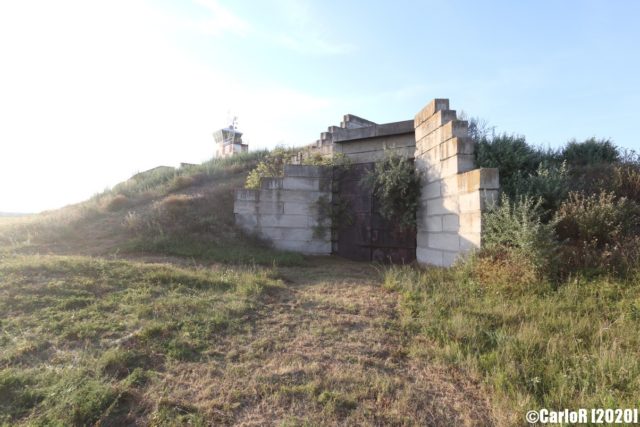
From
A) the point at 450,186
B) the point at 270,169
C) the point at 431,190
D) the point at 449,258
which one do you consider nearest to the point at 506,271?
the point at 449,258

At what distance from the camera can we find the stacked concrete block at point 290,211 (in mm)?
7793

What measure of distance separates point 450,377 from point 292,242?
547 cm

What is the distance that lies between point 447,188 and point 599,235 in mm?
2097

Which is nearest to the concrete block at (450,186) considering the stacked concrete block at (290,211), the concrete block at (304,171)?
the stacked concrete block at (290,211)

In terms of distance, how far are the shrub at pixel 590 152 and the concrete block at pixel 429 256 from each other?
389 centimetres

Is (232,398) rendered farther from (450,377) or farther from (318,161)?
(318,161)

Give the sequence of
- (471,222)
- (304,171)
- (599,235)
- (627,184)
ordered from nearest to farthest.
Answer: (599,235)
(471,222)
(627,184)
(304,171)

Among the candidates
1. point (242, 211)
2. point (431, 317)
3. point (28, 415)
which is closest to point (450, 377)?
point (431, 317)

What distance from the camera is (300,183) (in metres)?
7.80

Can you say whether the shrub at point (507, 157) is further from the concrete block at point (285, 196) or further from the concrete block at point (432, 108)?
the concrete block at point (285, 196)

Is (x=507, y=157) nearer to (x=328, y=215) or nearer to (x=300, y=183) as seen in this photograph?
(x=328, y=215)

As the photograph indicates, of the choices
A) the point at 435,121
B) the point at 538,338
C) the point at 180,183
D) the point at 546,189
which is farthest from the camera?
the point at 180,183

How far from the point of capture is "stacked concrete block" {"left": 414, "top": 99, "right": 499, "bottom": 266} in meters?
4.86

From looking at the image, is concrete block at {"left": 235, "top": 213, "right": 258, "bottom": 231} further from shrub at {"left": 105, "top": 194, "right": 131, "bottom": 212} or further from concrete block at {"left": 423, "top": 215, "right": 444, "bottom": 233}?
shrub at {"left": 105, "top": 194, "right": 131, "bottom": 212}
